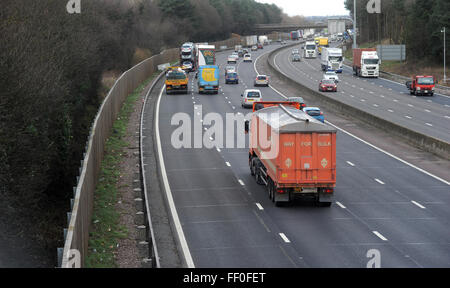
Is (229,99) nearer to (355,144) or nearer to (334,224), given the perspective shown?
(355,144)

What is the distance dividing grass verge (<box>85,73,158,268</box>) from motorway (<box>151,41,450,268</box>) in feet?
7.31

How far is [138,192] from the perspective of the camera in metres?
29.3

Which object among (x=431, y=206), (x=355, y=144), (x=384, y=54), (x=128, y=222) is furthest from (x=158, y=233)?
(x=384, y=54)

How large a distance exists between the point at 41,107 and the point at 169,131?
14.3 meters

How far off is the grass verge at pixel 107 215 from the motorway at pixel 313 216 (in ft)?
7.31

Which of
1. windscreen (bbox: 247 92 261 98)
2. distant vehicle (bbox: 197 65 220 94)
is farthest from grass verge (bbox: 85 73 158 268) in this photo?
distant vehicle (bbox: 197 65 220 94)

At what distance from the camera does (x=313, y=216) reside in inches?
984

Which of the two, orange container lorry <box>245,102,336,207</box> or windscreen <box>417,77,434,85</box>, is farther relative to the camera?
windscreen <box>417,77,434,85</box>

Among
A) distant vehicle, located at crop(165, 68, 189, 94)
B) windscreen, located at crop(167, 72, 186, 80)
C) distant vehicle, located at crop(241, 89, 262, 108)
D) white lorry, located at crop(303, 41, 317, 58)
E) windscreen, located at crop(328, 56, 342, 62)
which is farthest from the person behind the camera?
white lorry, located at crop(303, 41, 317, 58)

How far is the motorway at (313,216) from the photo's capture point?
2003 cm

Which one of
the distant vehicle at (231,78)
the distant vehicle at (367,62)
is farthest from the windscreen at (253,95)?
the distant vehicle at (367,62)

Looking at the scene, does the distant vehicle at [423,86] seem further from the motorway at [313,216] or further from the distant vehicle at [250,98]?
the motorway at [313,216]

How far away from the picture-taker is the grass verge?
20297mm

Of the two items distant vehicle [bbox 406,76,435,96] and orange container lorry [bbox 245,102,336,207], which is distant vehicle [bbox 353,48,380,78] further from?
orange container lorry [bbox 245,102,336,207]
